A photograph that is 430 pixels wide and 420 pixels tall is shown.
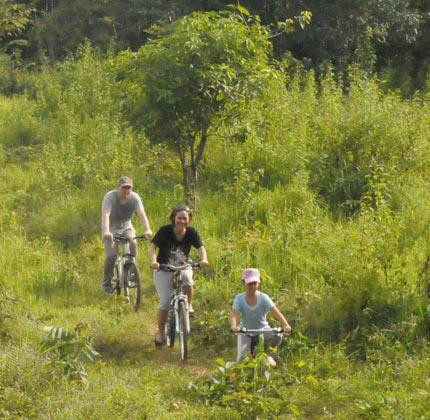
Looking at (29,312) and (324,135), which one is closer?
(29,312)

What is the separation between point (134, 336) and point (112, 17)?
14.9 meters

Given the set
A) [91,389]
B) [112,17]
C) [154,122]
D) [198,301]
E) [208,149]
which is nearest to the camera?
[91,389]

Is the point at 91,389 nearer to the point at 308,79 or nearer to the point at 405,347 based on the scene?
the point at 405,347

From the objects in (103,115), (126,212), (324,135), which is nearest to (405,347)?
(126,212)

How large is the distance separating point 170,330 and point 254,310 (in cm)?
158

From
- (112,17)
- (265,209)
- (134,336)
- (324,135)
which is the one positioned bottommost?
(134,336)

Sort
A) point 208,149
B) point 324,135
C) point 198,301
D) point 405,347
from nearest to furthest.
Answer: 1. point 405,347
2. point 198,301
3. point 324,135
4. point 208,149

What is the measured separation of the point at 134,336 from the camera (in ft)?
31.7

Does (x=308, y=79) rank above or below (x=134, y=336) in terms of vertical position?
above

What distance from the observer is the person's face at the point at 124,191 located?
10266mm

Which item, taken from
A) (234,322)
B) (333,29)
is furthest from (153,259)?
(333,29)

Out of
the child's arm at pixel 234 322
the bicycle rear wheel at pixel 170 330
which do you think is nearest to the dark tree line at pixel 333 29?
the bicycle rear wheel at pixel 170 330

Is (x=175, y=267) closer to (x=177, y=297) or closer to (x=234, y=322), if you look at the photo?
(x=177, y=297)

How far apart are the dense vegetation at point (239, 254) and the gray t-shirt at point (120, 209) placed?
105 cm
